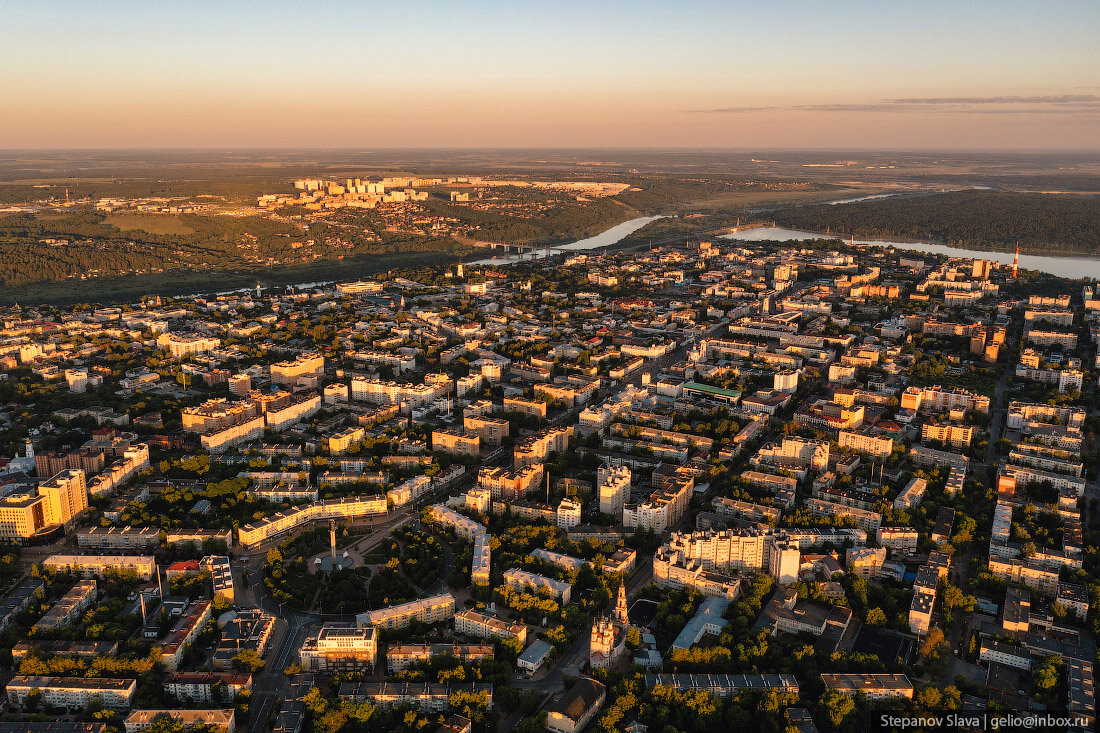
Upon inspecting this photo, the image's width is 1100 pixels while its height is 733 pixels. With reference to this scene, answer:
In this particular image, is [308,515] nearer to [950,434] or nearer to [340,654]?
[340,654]

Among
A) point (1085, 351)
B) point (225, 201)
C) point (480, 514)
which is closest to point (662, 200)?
point (225, 201)

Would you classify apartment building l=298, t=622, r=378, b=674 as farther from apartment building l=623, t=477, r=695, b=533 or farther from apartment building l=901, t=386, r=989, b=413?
apartment building l=901, t=386, r=989, b=413

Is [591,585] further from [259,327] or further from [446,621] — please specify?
[259,327]

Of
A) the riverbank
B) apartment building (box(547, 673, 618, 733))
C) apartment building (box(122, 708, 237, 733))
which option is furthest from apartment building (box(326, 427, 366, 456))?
the riverbank

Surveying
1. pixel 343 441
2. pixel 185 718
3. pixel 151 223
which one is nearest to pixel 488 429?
pixel 343 441

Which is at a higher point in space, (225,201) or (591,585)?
(225,201)

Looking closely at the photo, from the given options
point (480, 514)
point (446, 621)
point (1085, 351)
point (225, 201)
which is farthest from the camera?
point (225, 201)
